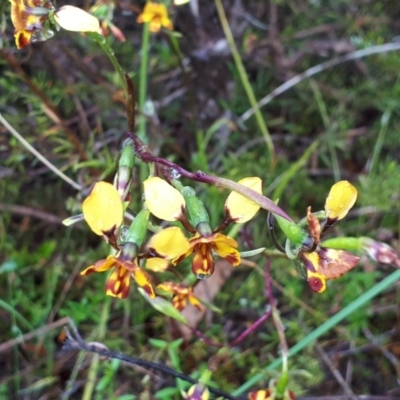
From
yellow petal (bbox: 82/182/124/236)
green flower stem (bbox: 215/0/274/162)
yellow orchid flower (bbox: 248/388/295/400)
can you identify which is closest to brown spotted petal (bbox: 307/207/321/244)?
yellow petal (bbox: 82/182/124/236)

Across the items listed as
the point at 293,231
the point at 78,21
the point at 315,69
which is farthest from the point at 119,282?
the point at 315,69

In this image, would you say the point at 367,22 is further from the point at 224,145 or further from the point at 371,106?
the point at 224,145

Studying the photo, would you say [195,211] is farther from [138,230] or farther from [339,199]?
[339,199]

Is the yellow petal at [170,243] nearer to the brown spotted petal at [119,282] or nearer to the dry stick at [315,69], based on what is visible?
the brown spotted petal at [119,282]

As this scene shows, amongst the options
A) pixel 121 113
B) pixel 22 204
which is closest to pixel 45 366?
pixel 22 204

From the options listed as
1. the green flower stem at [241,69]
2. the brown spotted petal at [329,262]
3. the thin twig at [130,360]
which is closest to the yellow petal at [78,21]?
the brown spotted petal at [329,262]

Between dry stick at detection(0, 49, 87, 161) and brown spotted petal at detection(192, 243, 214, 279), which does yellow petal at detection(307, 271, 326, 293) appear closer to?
brown spotted petal at detection(192, 243, 214, 279)
